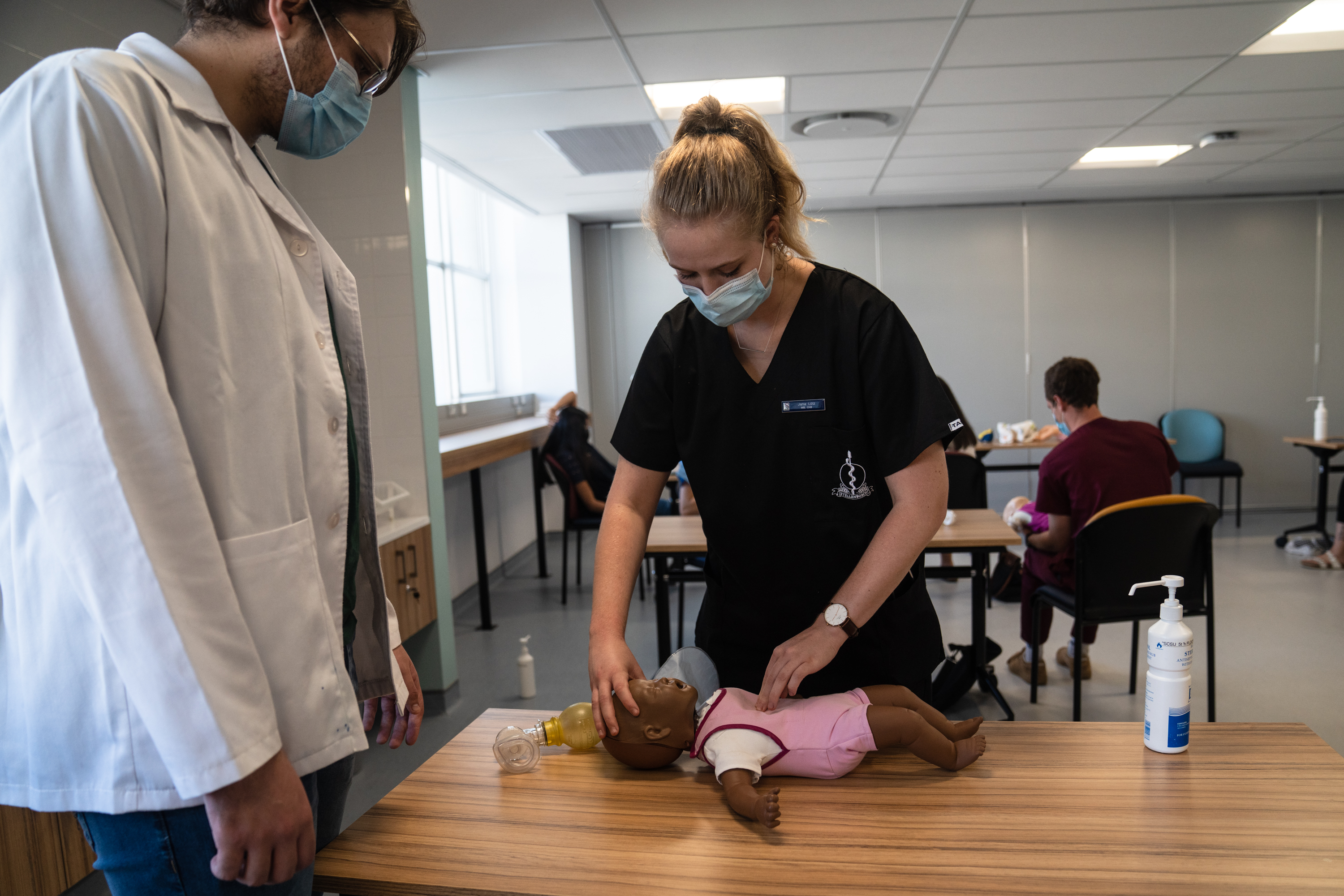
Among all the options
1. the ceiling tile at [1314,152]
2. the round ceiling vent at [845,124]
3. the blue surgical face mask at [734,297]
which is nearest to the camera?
the blue surgical face mask at [734,297]

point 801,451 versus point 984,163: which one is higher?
point 984,163

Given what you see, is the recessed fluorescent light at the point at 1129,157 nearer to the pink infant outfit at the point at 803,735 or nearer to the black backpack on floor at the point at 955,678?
the black backpack on floor at the point at 955,678

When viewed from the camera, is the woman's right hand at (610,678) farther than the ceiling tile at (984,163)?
No

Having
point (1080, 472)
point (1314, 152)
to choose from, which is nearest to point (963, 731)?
point (1080, 472)

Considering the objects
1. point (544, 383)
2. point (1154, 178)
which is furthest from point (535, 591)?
point (1154, 178)

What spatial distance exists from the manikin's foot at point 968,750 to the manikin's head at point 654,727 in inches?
13.5

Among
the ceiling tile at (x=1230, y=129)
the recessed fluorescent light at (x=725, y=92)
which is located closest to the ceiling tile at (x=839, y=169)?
the recessed fluorescent light at (x=725, y=92)

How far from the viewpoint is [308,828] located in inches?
31.2

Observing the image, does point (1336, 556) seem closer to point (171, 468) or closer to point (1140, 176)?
point (1140, 176)

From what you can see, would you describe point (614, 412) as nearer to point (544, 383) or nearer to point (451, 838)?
point (544, 383)

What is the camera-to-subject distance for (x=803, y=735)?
108cm

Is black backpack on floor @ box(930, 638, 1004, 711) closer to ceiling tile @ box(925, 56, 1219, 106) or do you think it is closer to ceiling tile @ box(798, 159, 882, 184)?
ceiling tile @ box(925, 56, 1219, 106)

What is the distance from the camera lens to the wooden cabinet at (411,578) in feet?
10.3

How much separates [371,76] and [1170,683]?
50.8 inches
